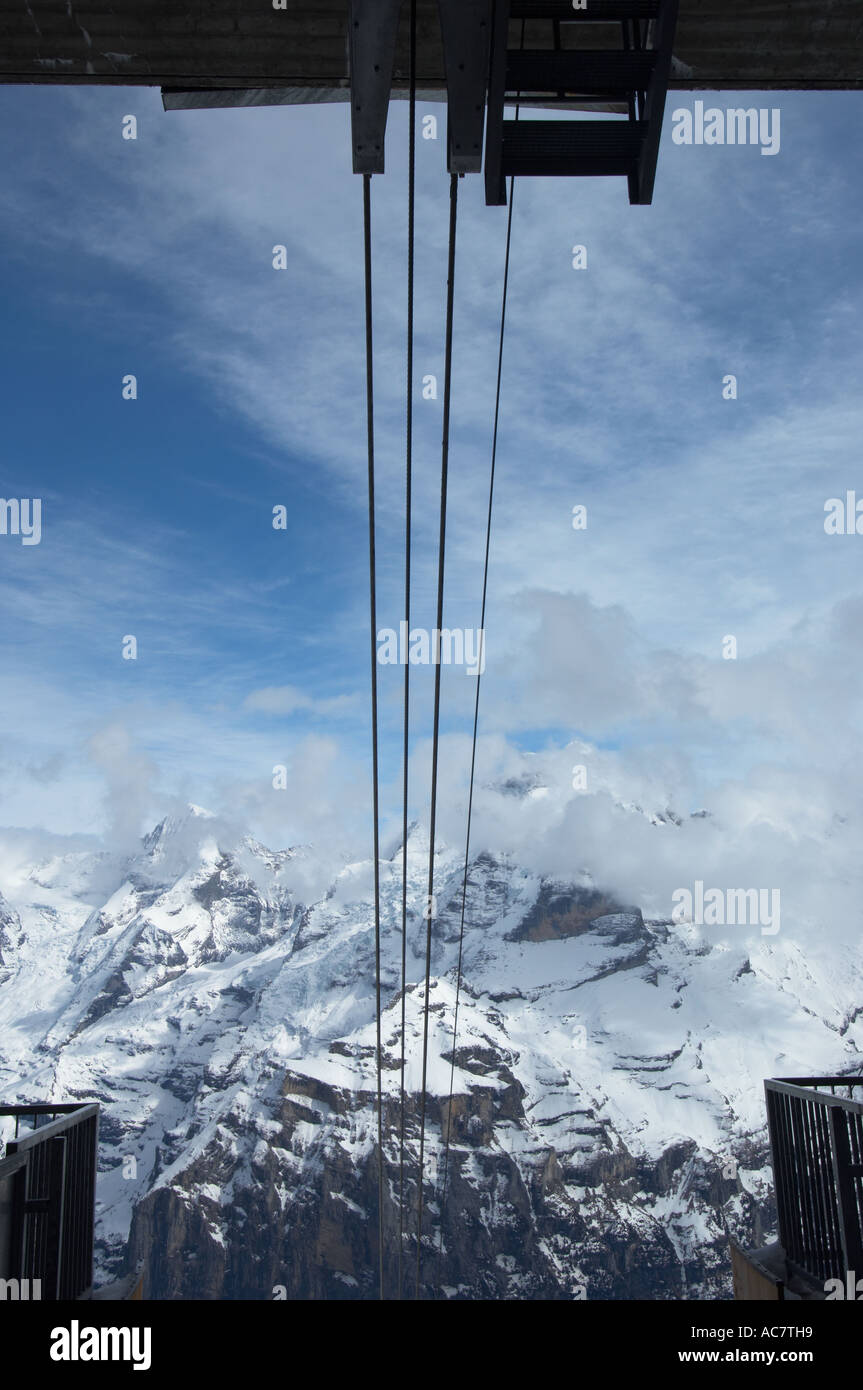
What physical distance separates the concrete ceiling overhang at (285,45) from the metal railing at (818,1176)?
937 centimetres

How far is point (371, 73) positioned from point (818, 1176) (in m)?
9.04

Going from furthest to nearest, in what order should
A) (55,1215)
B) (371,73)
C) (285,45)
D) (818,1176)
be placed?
1. (285,45)
2. (818,1176)
3. (55,1215)
4. (371,73)

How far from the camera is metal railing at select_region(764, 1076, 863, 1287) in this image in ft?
26.4

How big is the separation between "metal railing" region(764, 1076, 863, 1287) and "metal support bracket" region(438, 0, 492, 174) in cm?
764

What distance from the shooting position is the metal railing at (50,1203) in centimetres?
729

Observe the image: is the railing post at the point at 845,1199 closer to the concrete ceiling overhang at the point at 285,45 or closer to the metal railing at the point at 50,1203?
the metal railing at the point at 50,1203

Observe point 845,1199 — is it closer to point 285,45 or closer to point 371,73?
point 371,73

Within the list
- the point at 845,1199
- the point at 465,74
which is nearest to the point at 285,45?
the point at 465,74

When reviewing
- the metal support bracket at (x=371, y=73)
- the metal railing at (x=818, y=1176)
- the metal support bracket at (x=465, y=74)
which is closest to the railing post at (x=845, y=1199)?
the metal railing at (x=818, y=1176)

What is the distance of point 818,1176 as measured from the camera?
8.68 meters

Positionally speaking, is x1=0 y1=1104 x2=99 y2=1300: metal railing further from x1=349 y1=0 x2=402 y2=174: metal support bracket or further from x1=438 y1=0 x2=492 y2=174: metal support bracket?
x1=438 y1=0 x2=492 y2=174: metal support bracket

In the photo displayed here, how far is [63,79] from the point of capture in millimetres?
9484

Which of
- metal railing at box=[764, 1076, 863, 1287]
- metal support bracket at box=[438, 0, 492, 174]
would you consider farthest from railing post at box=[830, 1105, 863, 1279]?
metal support bracket at box=[438, 0, 492, 174]
